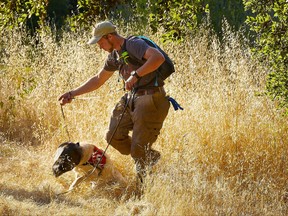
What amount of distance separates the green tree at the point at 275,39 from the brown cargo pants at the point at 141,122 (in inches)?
42.0

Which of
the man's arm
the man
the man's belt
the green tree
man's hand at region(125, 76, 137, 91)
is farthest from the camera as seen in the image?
the man's arm

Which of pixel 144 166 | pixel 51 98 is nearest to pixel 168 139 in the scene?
pixel 144 166

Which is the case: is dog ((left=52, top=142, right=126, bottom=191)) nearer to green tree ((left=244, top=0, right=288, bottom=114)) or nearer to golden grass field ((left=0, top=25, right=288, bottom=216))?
golden grass field ((left=0, top=25, right=288, bottom=216))

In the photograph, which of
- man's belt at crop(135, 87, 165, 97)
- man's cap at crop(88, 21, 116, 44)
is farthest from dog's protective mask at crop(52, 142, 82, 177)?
man's cap at crop(88, 21, 116, 44)

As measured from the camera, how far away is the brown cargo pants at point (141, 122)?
5.73 metres

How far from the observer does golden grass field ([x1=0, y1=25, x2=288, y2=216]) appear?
5.55 meters

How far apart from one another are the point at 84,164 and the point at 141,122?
73 centimetres

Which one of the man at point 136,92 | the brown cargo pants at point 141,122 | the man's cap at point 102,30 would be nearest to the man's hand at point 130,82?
the man at point 136,92

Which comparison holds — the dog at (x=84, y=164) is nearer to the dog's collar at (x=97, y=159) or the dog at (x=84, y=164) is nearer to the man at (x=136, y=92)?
the dog's collar at (x=97, y=159)

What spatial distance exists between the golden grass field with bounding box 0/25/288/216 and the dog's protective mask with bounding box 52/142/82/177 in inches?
10.7

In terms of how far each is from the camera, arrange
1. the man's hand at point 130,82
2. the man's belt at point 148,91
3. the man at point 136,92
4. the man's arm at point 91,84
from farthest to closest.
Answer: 1. the man's arm at point 91,84
2. the man's belt at point 148,91
3. the man at point 136,92
4. the man's hand at point 130,82

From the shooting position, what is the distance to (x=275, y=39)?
5902 millimetres

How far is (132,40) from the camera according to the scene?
18.4 ft

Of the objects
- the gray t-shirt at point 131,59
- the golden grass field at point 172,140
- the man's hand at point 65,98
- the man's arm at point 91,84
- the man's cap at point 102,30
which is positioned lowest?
the golden grass field at point 172,140
